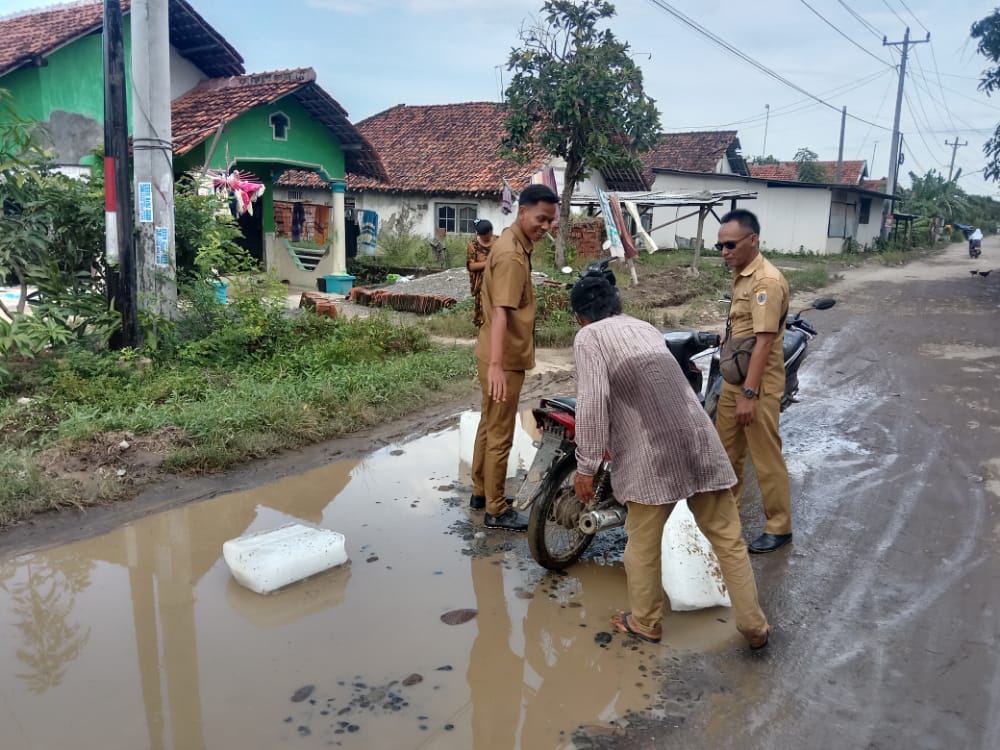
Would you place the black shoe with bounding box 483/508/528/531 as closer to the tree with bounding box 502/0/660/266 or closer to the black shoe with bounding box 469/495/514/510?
the black shoe with bounding box 469/495/514/510

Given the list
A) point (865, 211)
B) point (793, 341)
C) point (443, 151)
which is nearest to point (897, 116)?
point (865, 211)

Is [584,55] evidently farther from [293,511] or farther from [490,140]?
[293,511]

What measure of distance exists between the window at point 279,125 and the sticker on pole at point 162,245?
25.2 ft

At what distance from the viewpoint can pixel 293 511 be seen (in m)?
4.82

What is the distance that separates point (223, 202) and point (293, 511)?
490cm

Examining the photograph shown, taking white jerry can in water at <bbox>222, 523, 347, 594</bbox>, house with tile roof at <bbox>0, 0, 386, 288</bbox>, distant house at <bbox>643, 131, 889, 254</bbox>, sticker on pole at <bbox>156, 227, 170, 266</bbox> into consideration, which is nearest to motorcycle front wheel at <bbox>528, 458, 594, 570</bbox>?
white jerry can in water at <bbox>222, 523, 347, 594</bbox>

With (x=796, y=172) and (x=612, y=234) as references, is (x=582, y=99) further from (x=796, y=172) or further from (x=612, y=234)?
(x=796, y=172)

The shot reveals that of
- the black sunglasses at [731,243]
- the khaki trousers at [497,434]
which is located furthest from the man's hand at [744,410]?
the khaki trousers at [497,434]

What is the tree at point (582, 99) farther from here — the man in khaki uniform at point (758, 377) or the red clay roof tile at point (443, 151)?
the man in khaki uniform at point (758, 377)

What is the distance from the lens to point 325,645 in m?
3.31

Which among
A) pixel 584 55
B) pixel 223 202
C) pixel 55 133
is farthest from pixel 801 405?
pixel 55 133

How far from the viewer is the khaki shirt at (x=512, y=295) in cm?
423

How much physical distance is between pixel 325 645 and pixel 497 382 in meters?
1.61

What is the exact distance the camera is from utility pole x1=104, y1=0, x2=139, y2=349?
6.72 metres
